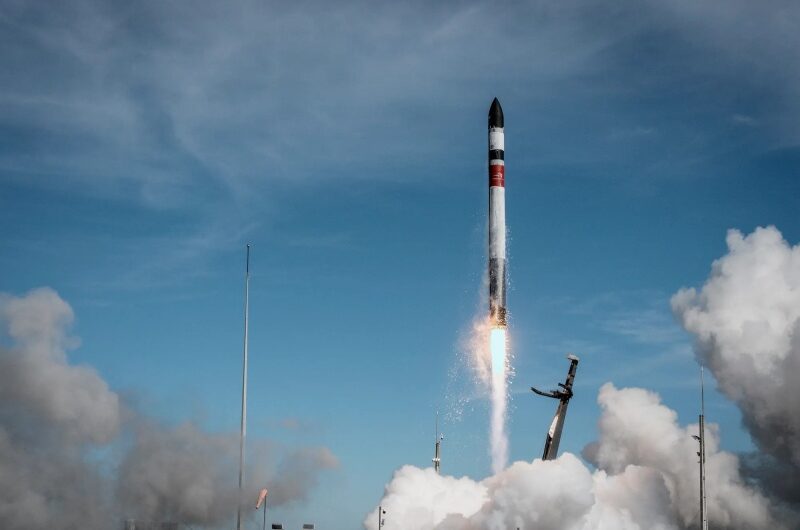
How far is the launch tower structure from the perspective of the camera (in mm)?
121688

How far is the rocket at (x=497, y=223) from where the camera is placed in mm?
115500

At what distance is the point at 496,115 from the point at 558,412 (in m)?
31.0

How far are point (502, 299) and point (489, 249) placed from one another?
5.07 metres

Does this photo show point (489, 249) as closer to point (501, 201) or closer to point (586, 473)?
point (501, 201)

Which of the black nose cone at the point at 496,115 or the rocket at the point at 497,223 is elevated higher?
the black nose cone at the point at 496,115

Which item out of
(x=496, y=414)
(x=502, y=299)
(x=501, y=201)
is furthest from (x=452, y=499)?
(x=501, y=201)

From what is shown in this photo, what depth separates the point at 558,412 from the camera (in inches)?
4791

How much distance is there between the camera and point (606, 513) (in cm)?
12388

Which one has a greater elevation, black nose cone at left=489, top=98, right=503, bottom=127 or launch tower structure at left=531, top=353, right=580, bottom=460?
black nose cone at left=489, top=98, right=503, bottom=127

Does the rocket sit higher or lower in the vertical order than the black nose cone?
→ lower

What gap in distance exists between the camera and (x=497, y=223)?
11600 centimetres

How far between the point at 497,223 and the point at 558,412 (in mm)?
21137

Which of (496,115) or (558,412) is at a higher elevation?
(496,115)

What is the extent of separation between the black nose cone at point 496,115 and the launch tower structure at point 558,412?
83.0 feet
